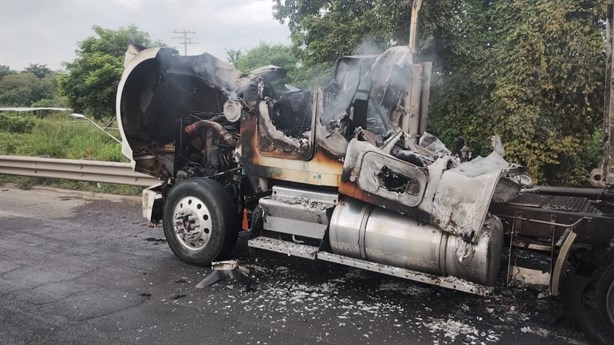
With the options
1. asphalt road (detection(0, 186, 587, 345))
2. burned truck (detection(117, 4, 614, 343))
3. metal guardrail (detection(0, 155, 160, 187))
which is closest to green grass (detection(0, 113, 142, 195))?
metal guardrail (detection(0, 155, 160, 187))

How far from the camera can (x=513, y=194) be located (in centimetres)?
388

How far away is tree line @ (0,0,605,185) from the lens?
27.4ft

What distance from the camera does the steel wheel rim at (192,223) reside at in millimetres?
5059

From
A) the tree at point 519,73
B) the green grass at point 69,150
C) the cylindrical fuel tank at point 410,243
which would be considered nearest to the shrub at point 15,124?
the green grass at point 69,150

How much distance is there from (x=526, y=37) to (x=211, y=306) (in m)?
7.69

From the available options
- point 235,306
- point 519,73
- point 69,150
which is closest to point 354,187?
point 235,306

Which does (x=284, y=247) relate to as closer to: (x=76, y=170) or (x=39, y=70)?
(x=76, y=170)

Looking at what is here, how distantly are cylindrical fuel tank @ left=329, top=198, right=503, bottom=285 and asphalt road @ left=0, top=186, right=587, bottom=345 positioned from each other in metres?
0.43

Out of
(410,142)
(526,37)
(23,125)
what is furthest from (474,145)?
(23,125)

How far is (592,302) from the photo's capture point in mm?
3451

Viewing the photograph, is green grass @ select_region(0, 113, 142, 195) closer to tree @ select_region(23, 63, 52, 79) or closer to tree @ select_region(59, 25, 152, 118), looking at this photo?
tree @ select_region(59, 25, 152, 118)

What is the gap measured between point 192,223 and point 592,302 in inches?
147

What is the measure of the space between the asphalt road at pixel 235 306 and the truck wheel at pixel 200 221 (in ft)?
0.68

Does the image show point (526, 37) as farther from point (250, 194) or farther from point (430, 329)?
point (430, 329)
